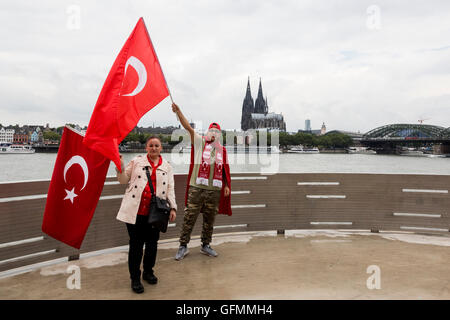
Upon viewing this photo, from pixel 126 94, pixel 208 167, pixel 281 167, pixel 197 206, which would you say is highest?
pixel 126 94

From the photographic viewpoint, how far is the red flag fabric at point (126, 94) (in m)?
3.35

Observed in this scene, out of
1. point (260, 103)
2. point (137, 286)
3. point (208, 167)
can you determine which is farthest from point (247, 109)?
point (137, 286)

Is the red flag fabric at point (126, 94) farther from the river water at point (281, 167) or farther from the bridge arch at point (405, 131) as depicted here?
the bridge arch at point (405, 131)

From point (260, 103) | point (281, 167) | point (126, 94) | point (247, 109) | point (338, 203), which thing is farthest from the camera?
point (260, 103)

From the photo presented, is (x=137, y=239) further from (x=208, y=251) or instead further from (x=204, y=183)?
(x=208, y=251)

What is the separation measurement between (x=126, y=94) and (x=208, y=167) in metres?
1.33

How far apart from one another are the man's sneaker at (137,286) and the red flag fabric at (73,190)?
85cm

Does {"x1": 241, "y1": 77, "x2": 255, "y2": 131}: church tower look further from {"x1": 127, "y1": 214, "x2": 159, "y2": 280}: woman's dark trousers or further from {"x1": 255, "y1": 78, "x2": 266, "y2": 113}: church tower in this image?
{"x1": 127, "y1": 214, "x2": 159, "y2": 280}: woman's dark trousers

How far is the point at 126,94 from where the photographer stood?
3596 millimetres

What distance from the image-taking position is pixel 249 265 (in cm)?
406
